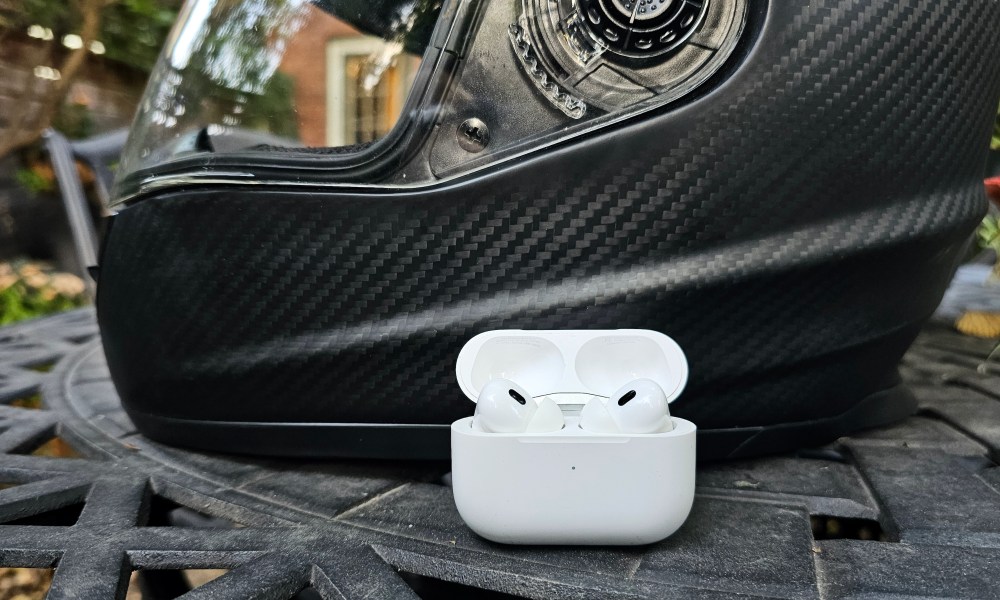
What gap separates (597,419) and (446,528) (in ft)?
0.57

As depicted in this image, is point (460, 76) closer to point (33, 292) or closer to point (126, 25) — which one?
point (33, 292)

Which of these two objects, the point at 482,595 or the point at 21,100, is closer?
the point at 482,595

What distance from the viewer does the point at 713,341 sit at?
690 mm

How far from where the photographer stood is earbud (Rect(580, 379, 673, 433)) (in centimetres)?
53

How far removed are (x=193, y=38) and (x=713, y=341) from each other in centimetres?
70

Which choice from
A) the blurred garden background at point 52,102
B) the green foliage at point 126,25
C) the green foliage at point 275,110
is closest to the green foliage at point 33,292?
the blurred garden background at point 52,102

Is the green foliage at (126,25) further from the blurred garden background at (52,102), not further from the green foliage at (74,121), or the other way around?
the green foliage at (74,121)

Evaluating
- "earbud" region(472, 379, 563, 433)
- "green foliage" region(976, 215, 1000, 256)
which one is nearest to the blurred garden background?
"earbud" region(472, 379, 563, 433)

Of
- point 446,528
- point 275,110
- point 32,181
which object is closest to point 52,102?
point 32,181

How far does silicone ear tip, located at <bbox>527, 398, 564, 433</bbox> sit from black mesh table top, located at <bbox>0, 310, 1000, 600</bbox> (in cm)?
10

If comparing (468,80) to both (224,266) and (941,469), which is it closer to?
(224,266)

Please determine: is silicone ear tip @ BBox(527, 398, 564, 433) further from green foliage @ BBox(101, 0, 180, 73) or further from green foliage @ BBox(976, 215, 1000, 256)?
green foliage @ BBox(101, 0, 180, 73)

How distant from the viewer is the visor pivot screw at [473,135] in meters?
0.66

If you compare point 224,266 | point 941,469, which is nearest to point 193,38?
point 224,266
